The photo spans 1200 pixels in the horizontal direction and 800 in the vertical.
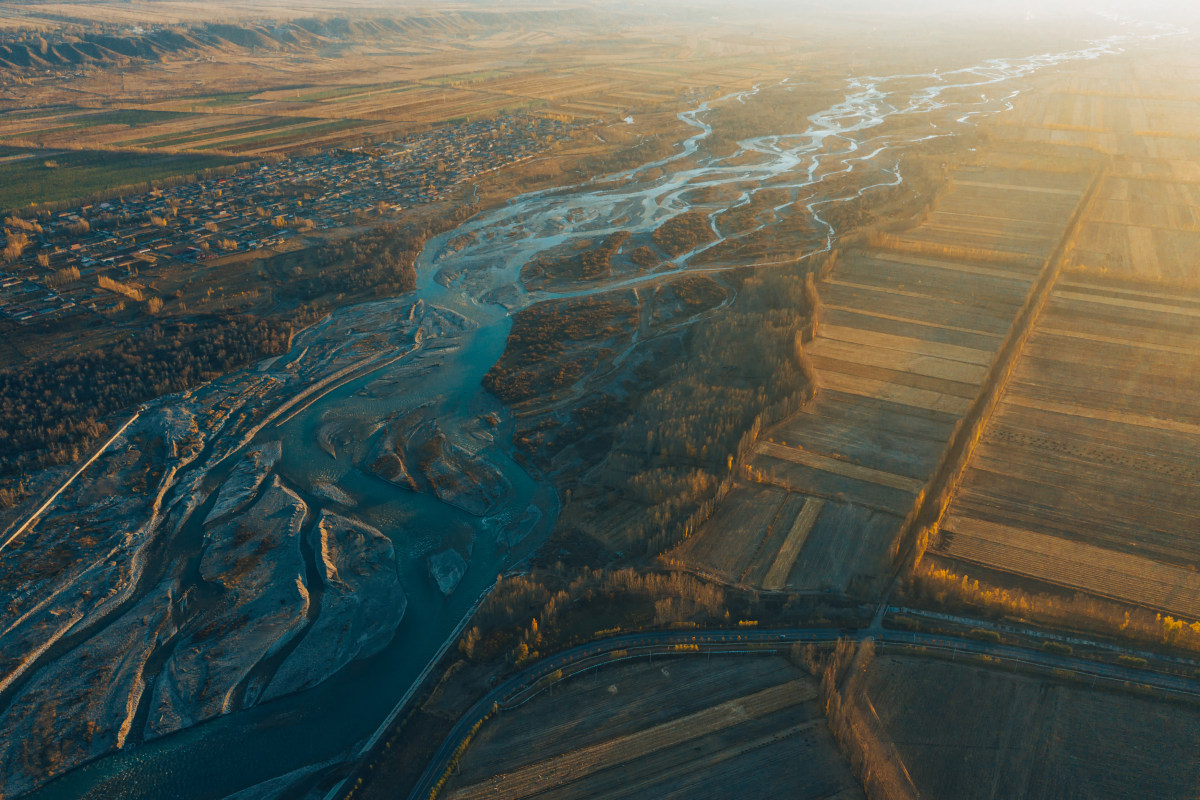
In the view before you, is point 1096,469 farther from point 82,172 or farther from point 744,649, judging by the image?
point 82,172

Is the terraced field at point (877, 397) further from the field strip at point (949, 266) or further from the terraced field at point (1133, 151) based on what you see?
the terraced field at point (1133, 151)

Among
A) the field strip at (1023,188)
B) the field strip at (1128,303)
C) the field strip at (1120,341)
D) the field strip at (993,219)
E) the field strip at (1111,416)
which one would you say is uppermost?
the field strip at (1023,188)

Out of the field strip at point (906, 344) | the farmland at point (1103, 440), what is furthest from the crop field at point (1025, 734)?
the field strip at point (906, 344)

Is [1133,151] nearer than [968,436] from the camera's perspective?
No

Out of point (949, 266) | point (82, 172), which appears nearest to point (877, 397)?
point (949, 266)

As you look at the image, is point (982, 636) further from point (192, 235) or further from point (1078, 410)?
point (192, 235)
